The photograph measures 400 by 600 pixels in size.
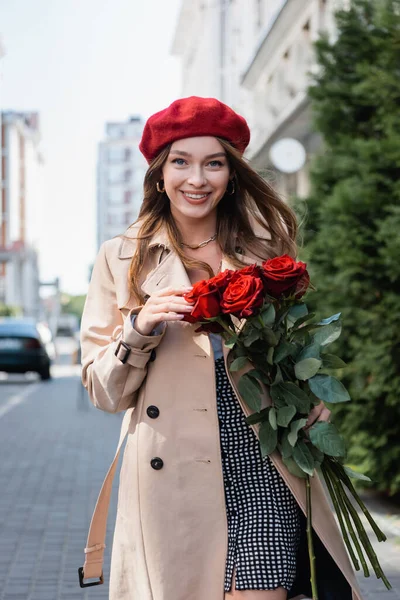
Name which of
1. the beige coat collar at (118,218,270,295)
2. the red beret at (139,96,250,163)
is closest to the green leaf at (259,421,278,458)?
the beige coat collar at (118,218,270,295)

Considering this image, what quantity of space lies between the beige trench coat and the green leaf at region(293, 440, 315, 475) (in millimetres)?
62

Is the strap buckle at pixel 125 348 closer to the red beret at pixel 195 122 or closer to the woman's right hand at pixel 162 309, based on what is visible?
the woman's right hand at pixel 162 309

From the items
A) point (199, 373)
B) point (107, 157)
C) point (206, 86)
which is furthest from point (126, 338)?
point (107, 157)

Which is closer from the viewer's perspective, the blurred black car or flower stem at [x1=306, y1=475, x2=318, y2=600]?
flower stem at [x1=306, y1=475, x2=318, y2=600]

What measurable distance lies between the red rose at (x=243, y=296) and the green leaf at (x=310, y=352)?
0.20 metres

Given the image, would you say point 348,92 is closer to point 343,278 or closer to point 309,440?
point 343,278

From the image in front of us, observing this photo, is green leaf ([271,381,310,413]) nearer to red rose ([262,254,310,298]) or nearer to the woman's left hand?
the woman's left hand

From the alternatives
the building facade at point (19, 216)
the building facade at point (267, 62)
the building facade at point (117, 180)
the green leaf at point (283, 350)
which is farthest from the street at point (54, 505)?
the building facade at point (117, 180)

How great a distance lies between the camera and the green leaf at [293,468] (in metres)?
2.77

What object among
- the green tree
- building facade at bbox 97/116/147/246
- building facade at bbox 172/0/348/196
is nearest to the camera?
the green tree

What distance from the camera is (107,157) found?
145 m

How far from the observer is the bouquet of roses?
2.71 metres

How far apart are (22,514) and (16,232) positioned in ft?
366

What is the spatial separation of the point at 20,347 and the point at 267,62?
10.4 meters
